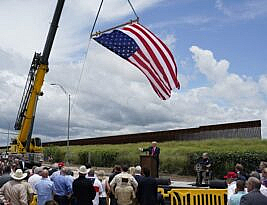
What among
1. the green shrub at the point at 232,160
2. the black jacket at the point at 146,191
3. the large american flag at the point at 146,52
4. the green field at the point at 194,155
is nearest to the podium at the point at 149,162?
the large american flag at the point at 146,52

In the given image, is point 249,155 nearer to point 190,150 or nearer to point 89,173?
point 190,150

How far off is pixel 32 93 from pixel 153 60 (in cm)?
1187

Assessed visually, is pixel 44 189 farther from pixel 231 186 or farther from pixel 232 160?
pixel 232 160

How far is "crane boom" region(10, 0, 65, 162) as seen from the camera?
82.3 feet

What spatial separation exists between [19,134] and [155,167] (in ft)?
37.7

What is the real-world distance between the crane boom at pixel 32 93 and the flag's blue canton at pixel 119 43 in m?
10.1

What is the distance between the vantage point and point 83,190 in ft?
33.5

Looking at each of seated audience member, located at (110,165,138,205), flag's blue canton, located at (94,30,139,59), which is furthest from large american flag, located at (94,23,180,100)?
seated audience member, located at (110,165,138,205)

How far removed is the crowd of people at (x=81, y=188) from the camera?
9.09 m

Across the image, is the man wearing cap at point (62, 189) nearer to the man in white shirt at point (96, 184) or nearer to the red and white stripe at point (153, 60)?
the man in white shirt at point (96, 184)

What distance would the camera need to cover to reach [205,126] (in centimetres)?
4031

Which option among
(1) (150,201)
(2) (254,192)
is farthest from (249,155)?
(2) (254,192)

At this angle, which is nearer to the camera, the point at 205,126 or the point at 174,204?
the point at 174,204

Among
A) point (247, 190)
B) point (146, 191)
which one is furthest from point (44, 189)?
point (247, 190)
